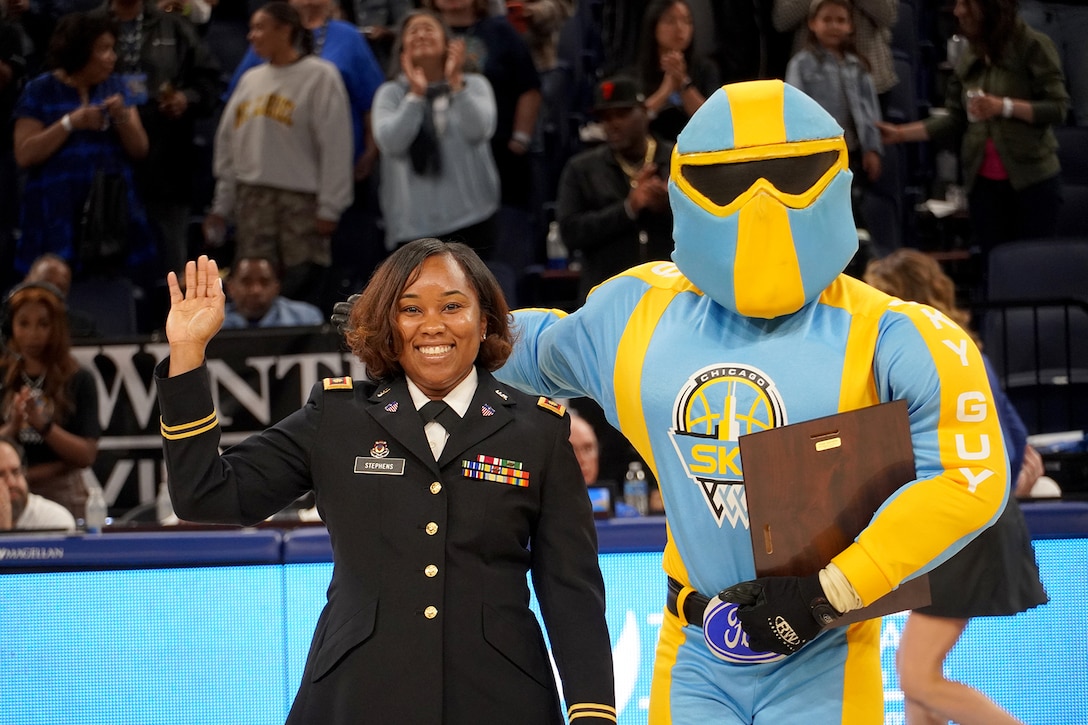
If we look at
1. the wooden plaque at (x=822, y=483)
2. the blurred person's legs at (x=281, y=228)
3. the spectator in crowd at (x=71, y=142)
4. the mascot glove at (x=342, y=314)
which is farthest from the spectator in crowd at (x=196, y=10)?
the wooden plaque at (x=822, y=483)

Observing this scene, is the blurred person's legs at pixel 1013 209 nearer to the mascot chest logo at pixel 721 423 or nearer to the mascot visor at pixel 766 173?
the mascot visor at pixel 766 173

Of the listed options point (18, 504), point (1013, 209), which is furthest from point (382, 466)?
point (1013, 209)

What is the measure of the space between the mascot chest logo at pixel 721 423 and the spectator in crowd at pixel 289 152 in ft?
15.5

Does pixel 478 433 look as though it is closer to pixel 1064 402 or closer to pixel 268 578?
pixel 268 578

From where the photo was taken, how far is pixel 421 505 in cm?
282

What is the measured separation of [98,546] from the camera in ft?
14.4

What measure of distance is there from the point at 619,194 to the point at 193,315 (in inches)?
167

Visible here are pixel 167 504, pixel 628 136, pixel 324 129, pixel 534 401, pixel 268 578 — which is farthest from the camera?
pixel 324 129

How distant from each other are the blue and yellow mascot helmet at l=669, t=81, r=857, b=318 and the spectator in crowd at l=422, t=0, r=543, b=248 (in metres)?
4.59

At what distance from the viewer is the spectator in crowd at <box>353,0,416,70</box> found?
8.41m

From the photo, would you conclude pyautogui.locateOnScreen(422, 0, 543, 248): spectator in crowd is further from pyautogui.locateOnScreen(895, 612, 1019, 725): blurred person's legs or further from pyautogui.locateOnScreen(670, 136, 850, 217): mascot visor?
pyautogui.locateOnScreen(670, 136, 850, 217): mascot visor

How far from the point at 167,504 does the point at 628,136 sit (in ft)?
8.74

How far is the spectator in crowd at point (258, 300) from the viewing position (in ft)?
23.5

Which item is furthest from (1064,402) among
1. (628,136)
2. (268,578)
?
(268,578)
